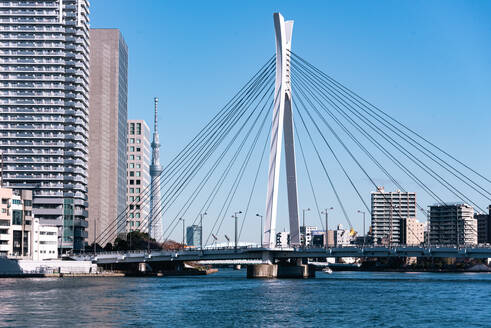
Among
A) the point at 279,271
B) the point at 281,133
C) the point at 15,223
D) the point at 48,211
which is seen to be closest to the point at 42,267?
the point at 15,223

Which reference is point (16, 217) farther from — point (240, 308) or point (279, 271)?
point (240, 308)

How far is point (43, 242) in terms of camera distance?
169750mm

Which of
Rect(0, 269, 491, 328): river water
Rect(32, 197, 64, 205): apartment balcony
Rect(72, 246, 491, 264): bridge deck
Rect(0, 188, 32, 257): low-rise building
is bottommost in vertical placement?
Rect(0, 269, 491, 328): river water

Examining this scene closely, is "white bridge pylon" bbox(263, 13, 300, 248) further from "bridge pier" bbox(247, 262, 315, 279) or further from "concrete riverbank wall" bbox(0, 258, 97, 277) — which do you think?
"concrete riverbank wall" bbox(0, 258, 97, 277)

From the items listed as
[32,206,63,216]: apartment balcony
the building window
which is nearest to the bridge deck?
the building window

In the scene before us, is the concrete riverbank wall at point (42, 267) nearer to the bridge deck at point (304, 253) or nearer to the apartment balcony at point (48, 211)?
the bridge deck at point (304, 253)

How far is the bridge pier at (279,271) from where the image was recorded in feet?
454

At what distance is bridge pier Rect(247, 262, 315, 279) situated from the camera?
13838 centimetres

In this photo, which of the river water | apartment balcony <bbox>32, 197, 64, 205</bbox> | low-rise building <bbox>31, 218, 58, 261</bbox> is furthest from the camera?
apartment balcony <bbox>32, 197, 64, 205</bbox>

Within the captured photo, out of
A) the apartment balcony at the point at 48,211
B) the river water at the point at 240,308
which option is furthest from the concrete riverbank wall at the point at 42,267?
the river water at the point at 240,308

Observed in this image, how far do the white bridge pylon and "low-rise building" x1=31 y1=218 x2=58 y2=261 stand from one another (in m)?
60.6

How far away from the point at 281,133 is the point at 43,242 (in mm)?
73063

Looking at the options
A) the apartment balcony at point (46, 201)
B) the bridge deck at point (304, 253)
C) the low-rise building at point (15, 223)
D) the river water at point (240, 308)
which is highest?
the apartment balcony at point (46, 201)

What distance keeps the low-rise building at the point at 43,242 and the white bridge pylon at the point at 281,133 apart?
199ft
